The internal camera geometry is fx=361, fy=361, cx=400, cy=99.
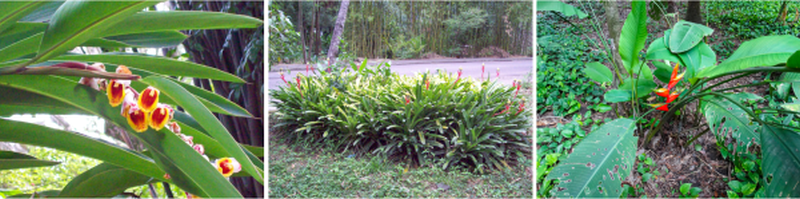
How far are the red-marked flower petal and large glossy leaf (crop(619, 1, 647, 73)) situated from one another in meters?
1.00

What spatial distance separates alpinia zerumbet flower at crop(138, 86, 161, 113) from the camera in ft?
0.81

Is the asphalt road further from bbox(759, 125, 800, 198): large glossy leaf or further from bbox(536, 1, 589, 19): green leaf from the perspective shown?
bbox(759, 125, 800, 198): large glossy leaf

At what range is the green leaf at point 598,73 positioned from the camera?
977mm

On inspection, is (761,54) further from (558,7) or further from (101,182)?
(101,182)

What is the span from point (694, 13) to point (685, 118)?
349 millimetres

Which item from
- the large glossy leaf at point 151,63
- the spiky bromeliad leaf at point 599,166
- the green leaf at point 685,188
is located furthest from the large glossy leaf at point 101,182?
the green leaf at point 685,188

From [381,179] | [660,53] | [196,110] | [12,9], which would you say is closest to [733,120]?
[660,53]

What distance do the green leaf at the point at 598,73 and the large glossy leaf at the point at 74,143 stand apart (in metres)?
0.99

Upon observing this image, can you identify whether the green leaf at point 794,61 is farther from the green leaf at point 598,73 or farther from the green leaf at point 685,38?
the green leaf at point 598,73

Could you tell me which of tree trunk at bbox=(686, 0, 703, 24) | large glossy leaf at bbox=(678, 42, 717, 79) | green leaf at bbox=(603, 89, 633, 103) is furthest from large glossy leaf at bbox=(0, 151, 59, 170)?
tree trunk at bbox=(686, 0, 703, 24)

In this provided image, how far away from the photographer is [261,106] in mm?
934

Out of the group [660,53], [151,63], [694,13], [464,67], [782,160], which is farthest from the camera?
[464,67]

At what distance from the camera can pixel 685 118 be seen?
1015mm

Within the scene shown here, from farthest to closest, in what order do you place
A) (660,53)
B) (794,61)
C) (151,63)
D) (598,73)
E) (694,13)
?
1. (694,13)
2. (598,73)
3. (660,53)
4. (794,61)
5. (151,63)
